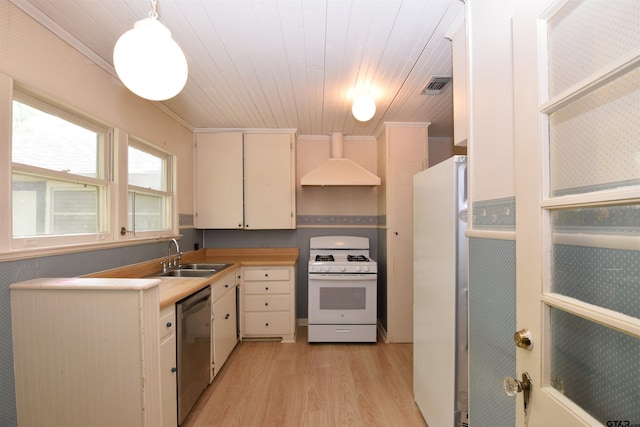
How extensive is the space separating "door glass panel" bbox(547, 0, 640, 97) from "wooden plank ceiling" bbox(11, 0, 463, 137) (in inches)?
37.1

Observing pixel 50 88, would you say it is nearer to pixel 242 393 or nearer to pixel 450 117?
pixel 242 393

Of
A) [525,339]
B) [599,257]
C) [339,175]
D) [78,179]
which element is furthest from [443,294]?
[78,179]

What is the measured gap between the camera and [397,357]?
108 inches

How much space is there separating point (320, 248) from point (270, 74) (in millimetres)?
2146

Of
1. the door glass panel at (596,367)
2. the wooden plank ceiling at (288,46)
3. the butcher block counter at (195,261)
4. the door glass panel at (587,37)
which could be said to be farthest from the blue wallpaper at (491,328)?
the butcher block counter at (195,261)

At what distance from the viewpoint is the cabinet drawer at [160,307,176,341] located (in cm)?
153

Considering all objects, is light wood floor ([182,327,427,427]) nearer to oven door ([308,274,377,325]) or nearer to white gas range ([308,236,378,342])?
white gas range ([308,236,378,342])

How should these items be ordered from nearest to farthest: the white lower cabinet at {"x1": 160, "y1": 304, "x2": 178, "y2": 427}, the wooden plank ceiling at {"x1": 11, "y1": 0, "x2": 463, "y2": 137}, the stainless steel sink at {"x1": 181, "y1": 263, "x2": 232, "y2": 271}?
the wooden plank ceiling at {"x1": 11, "y1": 0, "x2": 463, "y2": 137}
the white lower cabinet at {"x1": 160, "y1": 304, "x2": 178, "y2": 427}
the stainless steel sink at {"x1": 181, "y1": 263, "x2": 232, "y2": 271}

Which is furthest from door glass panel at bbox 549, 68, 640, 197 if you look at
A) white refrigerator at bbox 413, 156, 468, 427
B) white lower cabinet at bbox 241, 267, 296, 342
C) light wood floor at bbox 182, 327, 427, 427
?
white lower cabinet at bbox 241, 267, 296, 342

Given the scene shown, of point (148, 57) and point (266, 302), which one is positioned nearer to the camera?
point (148, 57)

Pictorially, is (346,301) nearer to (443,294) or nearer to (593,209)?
(443,294)

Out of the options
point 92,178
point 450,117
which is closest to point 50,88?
point 92,178

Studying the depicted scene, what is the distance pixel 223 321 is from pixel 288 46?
2.24 metres

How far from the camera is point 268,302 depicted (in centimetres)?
305
